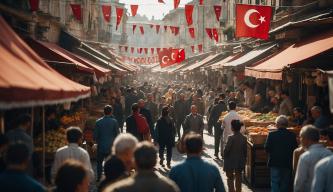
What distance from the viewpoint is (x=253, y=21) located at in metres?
17.5

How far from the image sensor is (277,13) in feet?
72.6

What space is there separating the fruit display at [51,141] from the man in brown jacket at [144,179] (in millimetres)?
6309

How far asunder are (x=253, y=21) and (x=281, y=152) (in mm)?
8822

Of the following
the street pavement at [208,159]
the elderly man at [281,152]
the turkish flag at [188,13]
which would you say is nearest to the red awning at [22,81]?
the elderly man at [281,152]

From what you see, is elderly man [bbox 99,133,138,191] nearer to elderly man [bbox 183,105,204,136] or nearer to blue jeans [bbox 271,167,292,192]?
blue jeans [bbox 271,167,292,192]

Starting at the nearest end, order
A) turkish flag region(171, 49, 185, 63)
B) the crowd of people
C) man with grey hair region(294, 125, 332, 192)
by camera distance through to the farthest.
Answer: the crowd of people
man with grey hair region(294, 125, 332, 192)
turkish flag region(171, 49, 185, 63)

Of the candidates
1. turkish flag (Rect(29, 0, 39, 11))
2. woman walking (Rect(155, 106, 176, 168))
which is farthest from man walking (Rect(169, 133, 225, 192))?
turkish flag (Rect(29, 0, 39, 11))

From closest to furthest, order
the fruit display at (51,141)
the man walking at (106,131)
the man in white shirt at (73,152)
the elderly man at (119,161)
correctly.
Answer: the elderly man at (119,161) < the man in white shirt at (73,152) < the fruit display at (51,141) < the man walking at (106,131)

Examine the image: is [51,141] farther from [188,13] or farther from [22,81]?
[188,13]

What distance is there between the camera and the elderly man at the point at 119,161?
553 cm

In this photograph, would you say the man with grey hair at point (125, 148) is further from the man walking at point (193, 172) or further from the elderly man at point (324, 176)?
the elderly man at point (324, 176)

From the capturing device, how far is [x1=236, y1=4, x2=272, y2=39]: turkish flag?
682 inches

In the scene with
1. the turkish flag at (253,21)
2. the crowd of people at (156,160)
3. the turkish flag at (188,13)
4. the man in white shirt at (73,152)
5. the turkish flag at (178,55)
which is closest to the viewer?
the crowd of people at (156,160)

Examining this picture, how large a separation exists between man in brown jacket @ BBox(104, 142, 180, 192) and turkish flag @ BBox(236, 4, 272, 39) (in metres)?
13.1
